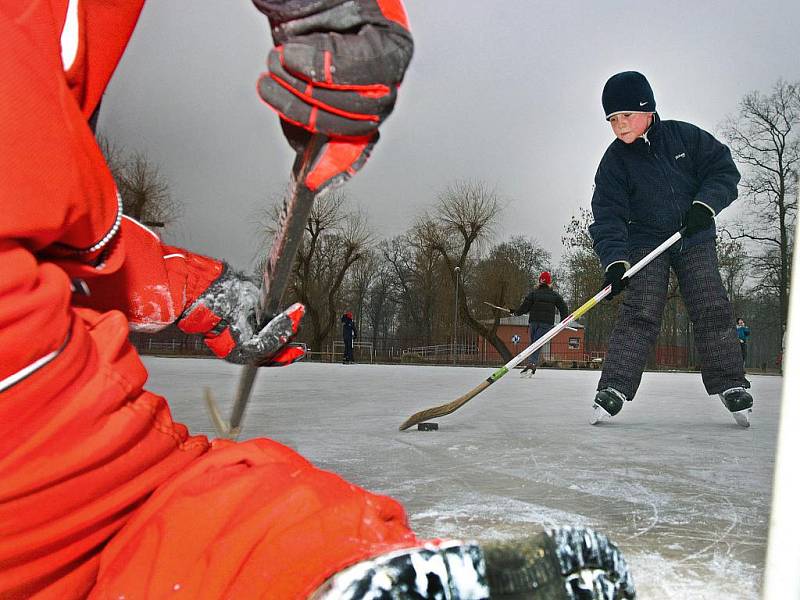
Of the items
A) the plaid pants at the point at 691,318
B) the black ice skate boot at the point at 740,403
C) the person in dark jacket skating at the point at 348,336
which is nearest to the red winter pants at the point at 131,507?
the plaid pants at the point at 691,318

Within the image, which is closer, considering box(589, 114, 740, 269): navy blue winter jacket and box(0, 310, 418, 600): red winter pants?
box(0, 310, 418, 600): red winter pants

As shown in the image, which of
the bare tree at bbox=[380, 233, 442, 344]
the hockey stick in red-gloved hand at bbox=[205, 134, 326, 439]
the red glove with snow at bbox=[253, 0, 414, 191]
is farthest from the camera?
the bare tree at bbox=[380, 233, 442, 344]

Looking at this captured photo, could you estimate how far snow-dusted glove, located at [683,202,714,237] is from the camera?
9.66 feet

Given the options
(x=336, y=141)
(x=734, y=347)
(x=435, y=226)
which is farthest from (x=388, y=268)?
(x=336, y=141)

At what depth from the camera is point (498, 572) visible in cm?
52

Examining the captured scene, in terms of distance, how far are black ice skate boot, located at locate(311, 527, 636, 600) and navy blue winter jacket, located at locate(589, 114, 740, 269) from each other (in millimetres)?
2721

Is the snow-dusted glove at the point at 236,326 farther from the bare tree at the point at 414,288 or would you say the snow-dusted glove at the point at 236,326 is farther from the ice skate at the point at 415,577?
the bare tree at the point at 414,288

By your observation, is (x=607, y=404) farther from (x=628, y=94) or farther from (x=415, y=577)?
(x=415, y=577)

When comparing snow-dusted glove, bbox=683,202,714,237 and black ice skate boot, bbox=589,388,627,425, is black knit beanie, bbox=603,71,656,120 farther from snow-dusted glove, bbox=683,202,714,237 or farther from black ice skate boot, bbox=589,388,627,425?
black ice skate boot, bbox=589,388,627,425

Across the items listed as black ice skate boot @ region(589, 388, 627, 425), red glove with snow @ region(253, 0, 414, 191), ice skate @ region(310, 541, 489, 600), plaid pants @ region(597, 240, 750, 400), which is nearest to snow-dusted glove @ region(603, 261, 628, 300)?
plaid pants @ region(597, 240, 750, 400)

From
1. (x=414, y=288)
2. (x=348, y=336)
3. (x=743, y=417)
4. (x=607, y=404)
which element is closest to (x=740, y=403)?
(x=743, y=417)

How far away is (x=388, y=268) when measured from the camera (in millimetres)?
30422

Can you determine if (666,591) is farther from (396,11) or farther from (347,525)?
(396,11)

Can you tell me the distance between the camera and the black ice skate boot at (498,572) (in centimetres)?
47
